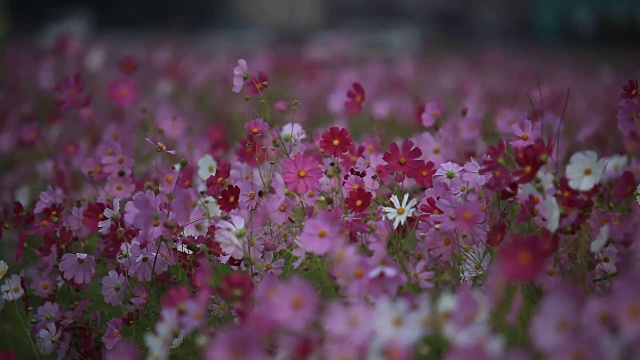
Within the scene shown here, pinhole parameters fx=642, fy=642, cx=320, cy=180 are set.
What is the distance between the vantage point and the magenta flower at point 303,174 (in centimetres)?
160

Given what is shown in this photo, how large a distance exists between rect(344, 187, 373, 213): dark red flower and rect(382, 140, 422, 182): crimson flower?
0.41ft

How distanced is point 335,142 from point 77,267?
2.31 ft

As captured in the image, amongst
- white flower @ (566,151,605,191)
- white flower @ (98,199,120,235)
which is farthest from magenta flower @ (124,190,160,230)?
white flower @ (566,151,605,191)

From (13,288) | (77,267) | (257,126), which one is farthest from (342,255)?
(13,288)

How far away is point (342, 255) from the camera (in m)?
1.20

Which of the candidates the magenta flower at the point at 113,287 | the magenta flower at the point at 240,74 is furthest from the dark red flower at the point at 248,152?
the magenta flower at the point at 113,287

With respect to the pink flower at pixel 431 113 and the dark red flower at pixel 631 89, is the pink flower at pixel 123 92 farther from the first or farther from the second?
the dark red flower at pixel 631 89

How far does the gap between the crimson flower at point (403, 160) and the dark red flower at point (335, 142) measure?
4.1 inches

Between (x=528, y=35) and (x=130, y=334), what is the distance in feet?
40.7

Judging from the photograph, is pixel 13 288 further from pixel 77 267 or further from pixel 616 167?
pixel 616 167

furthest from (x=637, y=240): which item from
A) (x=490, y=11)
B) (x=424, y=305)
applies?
(x=490, y=11)

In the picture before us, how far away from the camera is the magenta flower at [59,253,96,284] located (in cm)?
155

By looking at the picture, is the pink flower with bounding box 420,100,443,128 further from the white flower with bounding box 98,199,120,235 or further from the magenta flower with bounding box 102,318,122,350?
the magenta flower with bounding box 102,318,122,350

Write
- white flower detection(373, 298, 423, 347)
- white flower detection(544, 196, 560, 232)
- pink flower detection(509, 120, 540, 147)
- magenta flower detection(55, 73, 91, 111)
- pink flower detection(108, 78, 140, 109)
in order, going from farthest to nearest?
1. pink flower detection(108, 78, 140, 109)
2. magenta flower detection(55, 73, 91, 111)
3. pink flower detection(509, 120, 540, 147)
4. white flower detection(544, 196, 560, 232)
5. white flower detection(373, 298, 423, 347)
